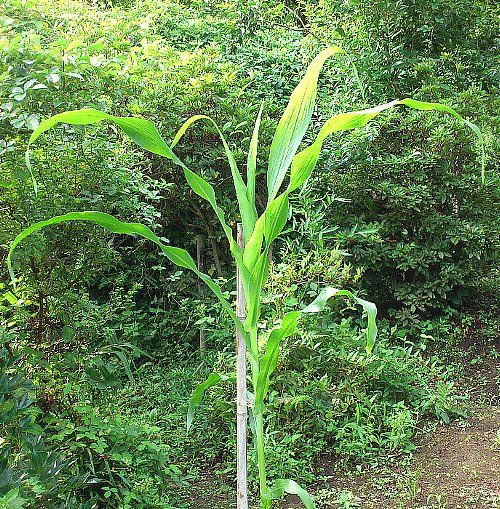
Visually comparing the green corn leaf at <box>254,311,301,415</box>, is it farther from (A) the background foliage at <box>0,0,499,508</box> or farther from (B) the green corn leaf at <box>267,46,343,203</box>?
(A) the background foliage at <box>0,0,499,508</box>

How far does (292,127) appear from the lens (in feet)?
6.08

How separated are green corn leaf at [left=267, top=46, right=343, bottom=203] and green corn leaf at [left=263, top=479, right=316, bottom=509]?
2.79 ft

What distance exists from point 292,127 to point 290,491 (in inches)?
42.1

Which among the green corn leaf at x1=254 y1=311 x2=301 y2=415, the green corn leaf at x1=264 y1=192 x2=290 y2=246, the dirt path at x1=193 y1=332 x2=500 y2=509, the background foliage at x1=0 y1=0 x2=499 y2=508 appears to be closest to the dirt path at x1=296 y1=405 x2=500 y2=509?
the dirt path at x1=193 y1=332 x2=500 y2=509

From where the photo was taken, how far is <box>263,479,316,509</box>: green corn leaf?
1.89m

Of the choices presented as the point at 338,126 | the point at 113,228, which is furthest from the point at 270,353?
the point at 338,126

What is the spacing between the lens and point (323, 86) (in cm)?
544

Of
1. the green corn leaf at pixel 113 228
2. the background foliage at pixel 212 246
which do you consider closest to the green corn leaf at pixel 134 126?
the green corn leaf at pixel 113 228

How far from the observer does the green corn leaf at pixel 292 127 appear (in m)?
1.77

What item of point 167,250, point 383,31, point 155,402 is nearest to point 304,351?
point 155,402

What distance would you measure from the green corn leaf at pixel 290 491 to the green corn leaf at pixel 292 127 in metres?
0.85

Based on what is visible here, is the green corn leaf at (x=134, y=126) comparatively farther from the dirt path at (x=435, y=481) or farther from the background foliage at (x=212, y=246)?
the dirt path at (x=435, y=481)

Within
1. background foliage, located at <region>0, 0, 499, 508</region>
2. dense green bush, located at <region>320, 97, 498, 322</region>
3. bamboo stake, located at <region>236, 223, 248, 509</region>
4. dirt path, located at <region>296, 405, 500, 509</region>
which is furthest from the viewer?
dense green bush, located at <region>320, 97, 498, 322</region>

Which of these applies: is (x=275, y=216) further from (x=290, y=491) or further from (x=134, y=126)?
(x=290, y=491)
